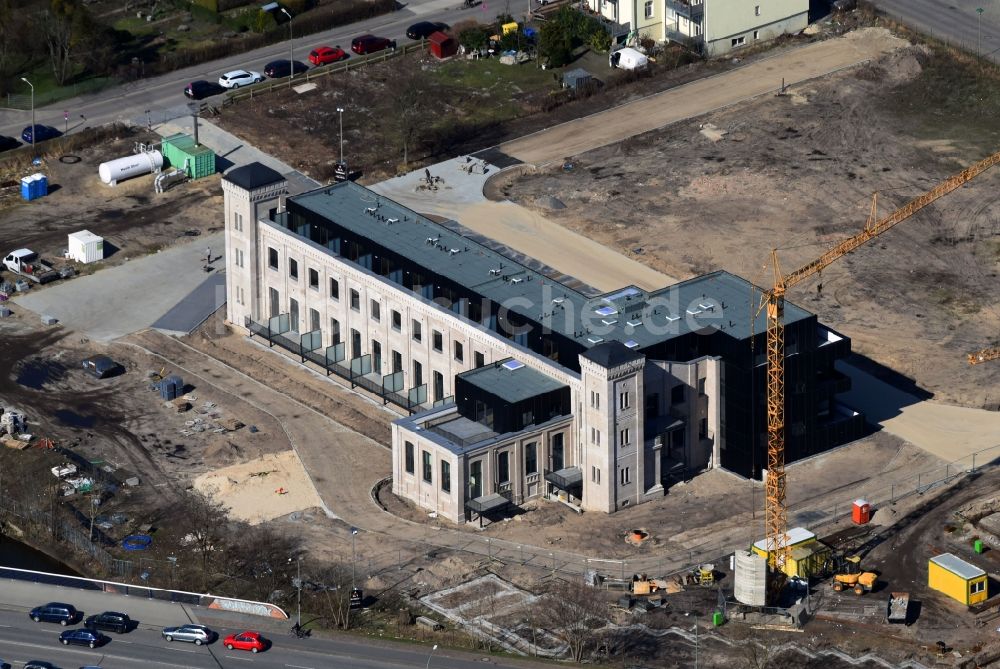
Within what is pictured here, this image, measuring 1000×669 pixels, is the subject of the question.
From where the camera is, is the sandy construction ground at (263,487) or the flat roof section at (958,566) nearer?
the flat roof section at (958,566)

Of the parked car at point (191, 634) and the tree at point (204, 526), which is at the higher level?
the parked car at point (191, 634)

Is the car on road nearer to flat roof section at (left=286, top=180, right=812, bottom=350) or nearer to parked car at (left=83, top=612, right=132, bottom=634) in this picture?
parked car at (left=83, top=612, right=132, bottom=634)

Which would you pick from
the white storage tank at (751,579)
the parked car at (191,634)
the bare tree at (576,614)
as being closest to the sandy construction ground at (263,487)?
the parked car at (191,634)

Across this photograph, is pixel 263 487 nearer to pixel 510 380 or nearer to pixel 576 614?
pixel 510 380

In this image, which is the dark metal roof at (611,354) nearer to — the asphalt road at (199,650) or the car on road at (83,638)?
the asphalt road at (199,650)

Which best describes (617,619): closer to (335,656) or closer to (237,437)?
(335,656)

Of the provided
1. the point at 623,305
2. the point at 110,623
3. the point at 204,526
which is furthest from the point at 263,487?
the point at 623,305
